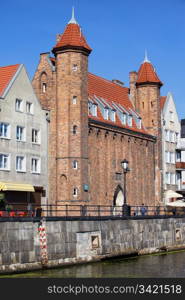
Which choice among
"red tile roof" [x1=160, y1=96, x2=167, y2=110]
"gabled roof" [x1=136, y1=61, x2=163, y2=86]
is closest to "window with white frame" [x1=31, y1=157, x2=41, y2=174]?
"gabled roof" [x1=136, y1=61, x2=163, y2=86]

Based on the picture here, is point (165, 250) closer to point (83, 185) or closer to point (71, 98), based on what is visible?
point (83, 185)

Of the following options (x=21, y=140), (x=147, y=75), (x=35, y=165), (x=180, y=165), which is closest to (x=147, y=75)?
(x=147, y=75)

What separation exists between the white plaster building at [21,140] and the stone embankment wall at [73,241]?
440 inches

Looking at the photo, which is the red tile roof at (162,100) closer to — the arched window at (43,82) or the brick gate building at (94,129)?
the brick gate building at (94,129)

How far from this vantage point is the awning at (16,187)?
4774cm

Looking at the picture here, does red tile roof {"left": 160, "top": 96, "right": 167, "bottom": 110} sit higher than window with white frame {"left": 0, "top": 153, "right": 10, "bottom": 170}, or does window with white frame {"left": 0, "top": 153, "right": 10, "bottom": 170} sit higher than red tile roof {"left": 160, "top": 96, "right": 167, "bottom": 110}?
red tile roof {"left": 160, "top": 96, "right": 167, "bottom": 110}

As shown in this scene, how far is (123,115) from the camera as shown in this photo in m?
65.9

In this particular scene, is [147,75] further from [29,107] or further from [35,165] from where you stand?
[35,165]

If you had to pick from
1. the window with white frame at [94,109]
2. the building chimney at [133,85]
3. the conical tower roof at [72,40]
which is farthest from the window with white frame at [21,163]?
the building chimney at [133,85]

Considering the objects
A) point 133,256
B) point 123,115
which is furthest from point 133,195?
point 133,256

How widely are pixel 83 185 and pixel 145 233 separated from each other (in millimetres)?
10824

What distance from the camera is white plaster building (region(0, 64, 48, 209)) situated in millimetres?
49438

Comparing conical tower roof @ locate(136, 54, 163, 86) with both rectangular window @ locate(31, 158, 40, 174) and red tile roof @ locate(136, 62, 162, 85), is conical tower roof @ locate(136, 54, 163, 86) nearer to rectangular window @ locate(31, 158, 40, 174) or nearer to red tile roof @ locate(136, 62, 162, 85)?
red tile roof @ locate(136, 62, 162, 85)

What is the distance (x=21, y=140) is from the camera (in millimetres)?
51312
